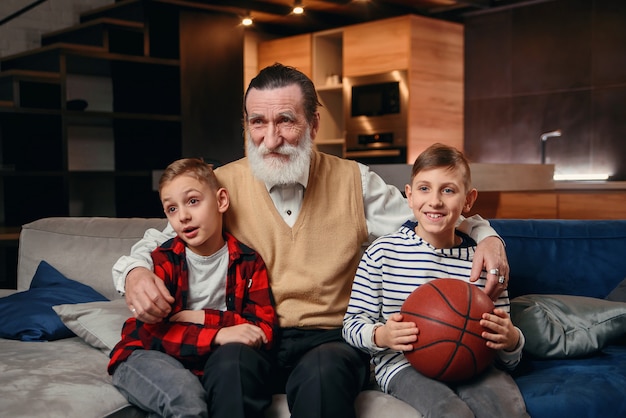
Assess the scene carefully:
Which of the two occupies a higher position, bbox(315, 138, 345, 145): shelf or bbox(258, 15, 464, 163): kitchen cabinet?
bbox(258, 15, 464, 163): kitchen cabinet

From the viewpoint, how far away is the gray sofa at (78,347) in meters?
1.78

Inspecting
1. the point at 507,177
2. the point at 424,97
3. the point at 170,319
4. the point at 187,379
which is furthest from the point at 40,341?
the point at 424,97

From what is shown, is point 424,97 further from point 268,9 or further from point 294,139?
point 294,139

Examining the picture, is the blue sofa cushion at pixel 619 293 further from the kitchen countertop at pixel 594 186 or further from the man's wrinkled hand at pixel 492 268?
the kitchen countertop at pixel 594 186

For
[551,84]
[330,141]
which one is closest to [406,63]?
[330,141]

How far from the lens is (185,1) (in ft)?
19.0

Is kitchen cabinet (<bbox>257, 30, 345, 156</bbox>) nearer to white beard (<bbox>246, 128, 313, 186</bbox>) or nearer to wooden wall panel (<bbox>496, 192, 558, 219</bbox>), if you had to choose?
wooden wall panel (<bbox>496, 192, 558, 219</bbox>)

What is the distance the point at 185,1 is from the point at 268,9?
4.10ft

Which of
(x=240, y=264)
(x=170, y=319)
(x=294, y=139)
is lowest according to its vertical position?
(x=170, y=319)

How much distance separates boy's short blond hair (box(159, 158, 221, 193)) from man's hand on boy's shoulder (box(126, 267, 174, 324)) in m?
0.31

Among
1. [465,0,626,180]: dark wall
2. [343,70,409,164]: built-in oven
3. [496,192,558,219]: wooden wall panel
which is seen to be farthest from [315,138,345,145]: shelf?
[496,192,558,219]: wooden wall panel

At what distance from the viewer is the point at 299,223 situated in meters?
2.12

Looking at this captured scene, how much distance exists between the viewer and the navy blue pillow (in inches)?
94.8

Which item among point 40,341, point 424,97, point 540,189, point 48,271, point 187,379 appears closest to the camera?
point 187,379
